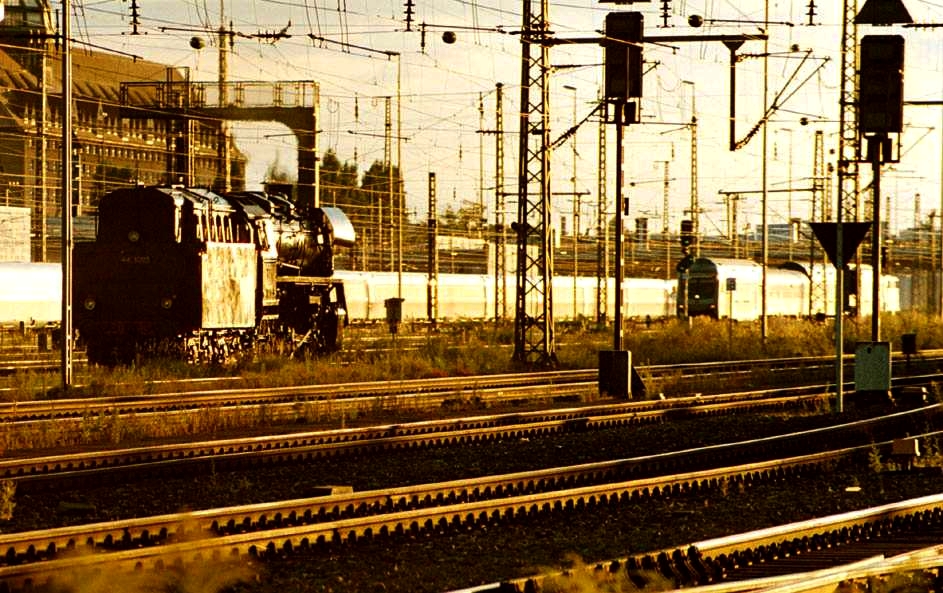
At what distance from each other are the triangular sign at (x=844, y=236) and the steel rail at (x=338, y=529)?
25.6 ft

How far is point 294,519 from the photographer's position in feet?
40.2

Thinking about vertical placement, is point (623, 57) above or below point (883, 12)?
below

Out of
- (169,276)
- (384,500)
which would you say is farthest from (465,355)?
(384,500)

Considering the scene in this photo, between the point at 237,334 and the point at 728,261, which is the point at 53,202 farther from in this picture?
the point at 237,334

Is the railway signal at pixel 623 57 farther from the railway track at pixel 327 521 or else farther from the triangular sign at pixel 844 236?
the railway track at pixel 327 521

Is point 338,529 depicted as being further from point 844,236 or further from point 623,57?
point 623,57

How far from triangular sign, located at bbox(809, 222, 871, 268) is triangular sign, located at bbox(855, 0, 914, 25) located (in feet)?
32.6

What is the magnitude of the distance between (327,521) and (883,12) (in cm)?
2370

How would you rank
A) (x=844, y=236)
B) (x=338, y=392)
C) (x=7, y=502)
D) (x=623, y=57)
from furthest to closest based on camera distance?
(x=338, y=392), (x=623, y=57), (x=844, y=236), (x=7, y=502)

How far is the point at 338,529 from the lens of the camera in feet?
37.6

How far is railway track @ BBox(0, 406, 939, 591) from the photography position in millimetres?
9844

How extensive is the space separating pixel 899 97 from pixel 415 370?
11678 mm

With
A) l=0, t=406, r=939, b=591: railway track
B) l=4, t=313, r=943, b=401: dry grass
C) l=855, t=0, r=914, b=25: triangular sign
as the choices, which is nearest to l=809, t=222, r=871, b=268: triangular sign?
l=0, t=406, r=939, b=591: railway track

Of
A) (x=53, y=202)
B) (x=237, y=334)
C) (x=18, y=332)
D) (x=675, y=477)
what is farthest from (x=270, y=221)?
(x=53, y=202)
